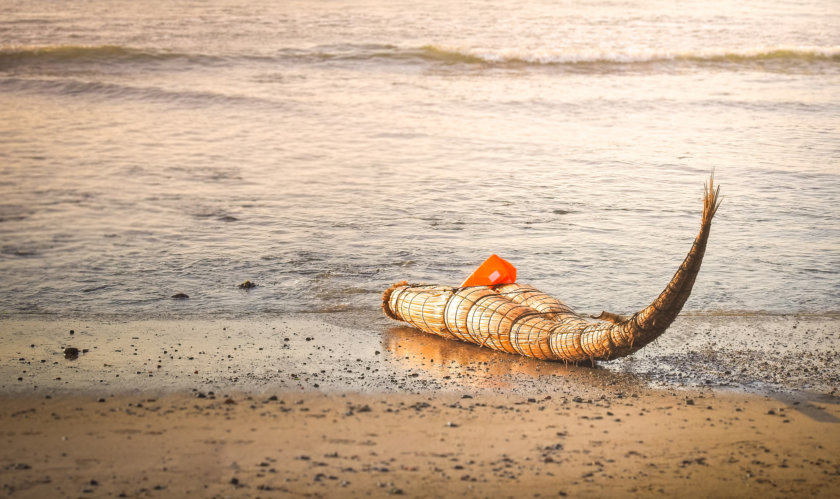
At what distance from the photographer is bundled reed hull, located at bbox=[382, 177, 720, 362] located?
4.91 metres

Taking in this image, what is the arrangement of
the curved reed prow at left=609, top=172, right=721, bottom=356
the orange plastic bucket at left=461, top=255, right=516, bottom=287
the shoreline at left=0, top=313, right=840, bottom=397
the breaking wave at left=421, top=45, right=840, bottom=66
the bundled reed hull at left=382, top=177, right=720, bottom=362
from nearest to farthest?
the curved reed prow at left=609, top=172, right=721, bottom=356 < the bundled reed hull at left=382, top=177, right=720, bottom=362 < the shoreline at left=0, top=313, right=840, bottom=397 < the orange plastic bucket at left=461, top=255, right=516, bottom=287 < the breaking wave at left=421, top=45, right=840, bottom=66

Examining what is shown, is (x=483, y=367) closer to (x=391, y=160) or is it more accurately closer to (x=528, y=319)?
(x=528, y=319)

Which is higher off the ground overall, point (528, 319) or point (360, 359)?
point (528, 319)

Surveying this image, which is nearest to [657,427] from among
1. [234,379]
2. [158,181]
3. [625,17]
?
[234,379]

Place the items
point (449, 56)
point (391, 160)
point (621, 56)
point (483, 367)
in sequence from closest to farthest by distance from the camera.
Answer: point (483, 367), point (391, 160), point (449, 56), point (621, 56)

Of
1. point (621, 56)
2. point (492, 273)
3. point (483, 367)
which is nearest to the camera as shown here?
point (483, 367)

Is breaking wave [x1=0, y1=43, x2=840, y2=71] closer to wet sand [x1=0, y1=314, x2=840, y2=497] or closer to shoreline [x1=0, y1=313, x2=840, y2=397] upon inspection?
shoreline [x1=0, y1=313, x2=840, y2=397]

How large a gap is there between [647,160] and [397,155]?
309cm

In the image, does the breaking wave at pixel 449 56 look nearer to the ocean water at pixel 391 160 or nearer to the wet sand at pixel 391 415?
the ocean water at pixel 391 160

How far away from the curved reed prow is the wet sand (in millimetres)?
308

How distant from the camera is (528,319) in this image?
5629 millimetres

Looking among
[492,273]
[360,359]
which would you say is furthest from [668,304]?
[360,359]

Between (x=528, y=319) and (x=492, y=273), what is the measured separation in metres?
0.62

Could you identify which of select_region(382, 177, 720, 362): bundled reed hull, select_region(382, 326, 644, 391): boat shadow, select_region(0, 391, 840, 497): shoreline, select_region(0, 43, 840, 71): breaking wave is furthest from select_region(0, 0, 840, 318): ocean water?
select_region(0, 391, 840, 497): shoreline
